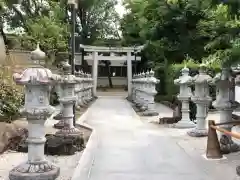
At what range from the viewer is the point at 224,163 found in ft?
25.6

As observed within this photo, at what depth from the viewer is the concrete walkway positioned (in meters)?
6.95

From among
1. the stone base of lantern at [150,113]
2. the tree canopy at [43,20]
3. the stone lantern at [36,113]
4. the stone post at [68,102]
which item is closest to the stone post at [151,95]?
the stone base of lantern at [150,113]

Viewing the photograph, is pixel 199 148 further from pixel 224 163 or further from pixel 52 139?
pixel 52 139

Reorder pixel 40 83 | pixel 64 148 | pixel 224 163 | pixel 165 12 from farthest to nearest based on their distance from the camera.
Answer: pixel 165 12, pixel 64 148, pixel 224 163, pixel 40 83

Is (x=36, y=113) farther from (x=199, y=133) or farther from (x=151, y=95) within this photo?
(x=151, y=95)

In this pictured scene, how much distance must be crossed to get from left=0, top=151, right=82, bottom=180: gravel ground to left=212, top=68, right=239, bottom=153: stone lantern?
118 inches

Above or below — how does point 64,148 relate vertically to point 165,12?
below

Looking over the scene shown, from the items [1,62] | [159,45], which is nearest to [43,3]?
[159,45]

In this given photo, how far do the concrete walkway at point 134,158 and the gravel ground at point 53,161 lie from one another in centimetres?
15

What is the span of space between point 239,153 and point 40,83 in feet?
14.8

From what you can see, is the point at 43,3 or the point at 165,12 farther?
the point at 43,3

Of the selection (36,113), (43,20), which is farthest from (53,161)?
(43,20)

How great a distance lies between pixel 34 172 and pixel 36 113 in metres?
0.90

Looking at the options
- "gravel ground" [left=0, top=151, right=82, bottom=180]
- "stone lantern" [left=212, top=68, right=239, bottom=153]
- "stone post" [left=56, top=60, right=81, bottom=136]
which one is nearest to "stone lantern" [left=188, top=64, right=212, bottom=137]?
"stone lantern" [left=212, top=68, right=239, bottom=153]
